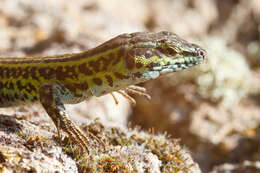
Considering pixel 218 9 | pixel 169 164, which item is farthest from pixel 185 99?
pixel 218 9

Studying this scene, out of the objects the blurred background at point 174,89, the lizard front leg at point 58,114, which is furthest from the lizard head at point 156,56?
the blurred background at point 174,89

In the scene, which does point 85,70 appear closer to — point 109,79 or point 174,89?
point 109,79

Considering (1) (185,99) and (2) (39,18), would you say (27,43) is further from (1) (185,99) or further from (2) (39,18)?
(1) (185,99)

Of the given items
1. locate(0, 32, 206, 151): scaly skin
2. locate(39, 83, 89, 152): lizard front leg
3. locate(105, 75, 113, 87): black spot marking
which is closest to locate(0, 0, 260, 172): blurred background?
locate(0, 32, 206, 151): scaly skin

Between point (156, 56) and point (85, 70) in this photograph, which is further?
point (85, 70)

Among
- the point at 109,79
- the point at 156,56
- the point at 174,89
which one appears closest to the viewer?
the point at 156,56

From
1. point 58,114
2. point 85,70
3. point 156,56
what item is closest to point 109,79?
point 85,70
